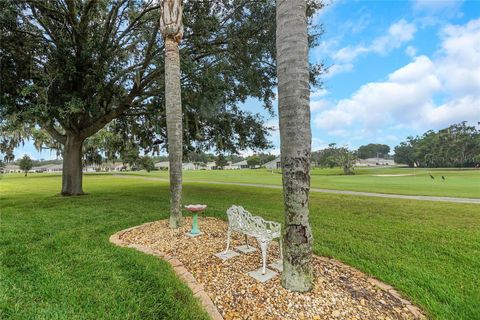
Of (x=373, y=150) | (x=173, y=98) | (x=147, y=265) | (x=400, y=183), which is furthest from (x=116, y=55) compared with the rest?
(x=373, y=150)

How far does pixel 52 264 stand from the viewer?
3469 millimetres

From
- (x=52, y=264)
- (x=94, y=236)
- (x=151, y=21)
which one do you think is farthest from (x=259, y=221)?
(x=151, y=21)

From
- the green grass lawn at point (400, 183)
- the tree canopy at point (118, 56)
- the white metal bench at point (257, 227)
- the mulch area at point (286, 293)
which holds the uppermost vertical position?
the tree canopy at point (118, 56)

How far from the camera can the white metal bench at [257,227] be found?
317 cm

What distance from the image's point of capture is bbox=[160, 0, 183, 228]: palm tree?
5.24m

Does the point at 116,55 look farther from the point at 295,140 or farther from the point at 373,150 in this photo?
the point at 373,150

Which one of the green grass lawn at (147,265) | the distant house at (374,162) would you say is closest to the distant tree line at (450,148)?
the distant house at (374,162)

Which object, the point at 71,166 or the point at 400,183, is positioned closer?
the point at 71,166

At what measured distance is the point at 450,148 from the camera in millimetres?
56344

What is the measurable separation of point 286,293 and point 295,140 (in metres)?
1.64

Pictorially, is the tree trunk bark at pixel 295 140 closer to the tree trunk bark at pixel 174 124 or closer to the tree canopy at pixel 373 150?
the tree trunk bark at pixel 174 124

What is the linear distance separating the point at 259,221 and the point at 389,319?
1701 mm

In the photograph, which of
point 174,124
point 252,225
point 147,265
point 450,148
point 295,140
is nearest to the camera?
point 295,140

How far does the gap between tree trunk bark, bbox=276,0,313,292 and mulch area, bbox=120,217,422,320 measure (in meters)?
0.21
